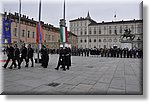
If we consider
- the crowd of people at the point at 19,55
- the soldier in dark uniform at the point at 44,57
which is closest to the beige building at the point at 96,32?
the soldier in dark uniform at the point at 44,57

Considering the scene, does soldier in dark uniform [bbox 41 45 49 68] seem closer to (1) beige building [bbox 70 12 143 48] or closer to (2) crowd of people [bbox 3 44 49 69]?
(2) crowd of people [bbox 3 44 49 69]

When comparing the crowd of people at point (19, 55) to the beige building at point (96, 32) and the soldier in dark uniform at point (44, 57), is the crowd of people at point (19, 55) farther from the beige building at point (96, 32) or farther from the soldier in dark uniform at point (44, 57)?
the beige building at point (96, 32)

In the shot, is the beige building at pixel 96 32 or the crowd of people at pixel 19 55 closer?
the crowd of people at pixel 19 55

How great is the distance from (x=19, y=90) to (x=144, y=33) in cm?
451

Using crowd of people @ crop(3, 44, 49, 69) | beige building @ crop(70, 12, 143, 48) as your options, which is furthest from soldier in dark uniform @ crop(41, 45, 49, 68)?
beige building @ crop(70, 12, 143, 48)

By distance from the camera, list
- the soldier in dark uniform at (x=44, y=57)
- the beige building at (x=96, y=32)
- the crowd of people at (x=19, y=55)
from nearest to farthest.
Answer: the crowd of people at (x=19, y=55) < the soldier in dark uniform at (x=44, y=57) < the beige building at (x=96, y=32)

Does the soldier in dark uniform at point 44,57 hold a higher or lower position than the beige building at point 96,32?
lower

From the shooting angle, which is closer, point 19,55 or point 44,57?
point 19,55

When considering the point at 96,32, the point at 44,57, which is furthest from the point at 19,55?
the point at 96,32

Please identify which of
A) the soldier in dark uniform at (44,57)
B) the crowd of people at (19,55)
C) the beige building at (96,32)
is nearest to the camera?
the crowd of people at (19,55)

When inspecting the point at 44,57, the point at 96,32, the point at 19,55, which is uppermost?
the point at 96,32

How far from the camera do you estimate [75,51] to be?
104 feet

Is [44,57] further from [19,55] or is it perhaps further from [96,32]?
[96,32]

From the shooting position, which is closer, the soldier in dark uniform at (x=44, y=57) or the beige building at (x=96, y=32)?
the soldier in dark uniform at (x=44, y=57)
